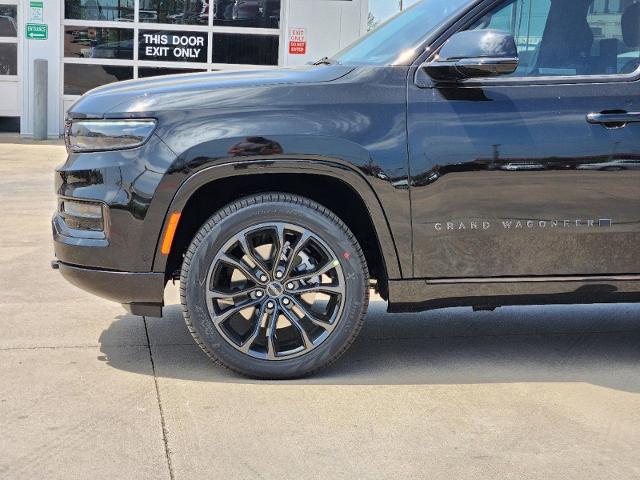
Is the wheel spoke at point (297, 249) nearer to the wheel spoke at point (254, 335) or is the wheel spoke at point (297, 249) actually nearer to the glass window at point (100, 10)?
the wheel spoke at point (254, 335)

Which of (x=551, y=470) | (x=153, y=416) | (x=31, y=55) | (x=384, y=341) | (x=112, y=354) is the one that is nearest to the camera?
(x=551, y=470)

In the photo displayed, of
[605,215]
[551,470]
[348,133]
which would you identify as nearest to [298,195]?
[348,133]

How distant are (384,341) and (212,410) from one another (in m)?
1.38

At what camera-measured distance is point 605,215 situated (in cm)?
419

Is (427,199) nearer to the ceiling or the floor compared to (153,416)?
nearer to the ceiling

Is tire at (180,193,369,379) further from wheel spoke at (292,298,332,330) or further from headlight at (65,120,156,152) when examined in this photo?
headlight at (65,120,156,152)

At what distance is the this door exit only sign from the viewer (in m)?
15.6

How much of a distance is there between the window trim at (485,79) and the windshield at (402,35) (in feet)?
0.20

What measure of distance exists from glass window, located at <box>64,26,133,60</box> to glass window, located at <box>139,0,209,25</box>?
41cm

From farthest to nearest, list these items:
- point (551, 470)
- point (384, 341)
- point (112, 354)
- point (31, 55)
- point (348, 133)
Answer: point (31, 55), point (384, 341), point (112, 354), point (348, 133), point (551, 470)

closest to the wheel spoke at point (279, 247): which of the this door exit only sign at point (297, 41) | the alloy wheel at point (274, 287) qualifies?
the alloy wheel at point (274, 287)

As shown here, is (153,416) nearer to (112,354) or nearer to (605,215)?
(112,354)

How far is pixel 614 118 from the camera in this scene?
4156mm

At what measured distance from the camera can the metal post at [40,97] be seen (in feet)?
Result: 49.7
